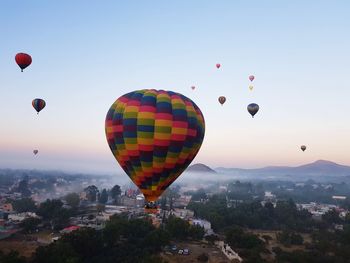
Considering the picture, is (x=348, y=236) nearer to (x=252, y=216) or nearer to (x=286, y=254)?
(x=286, y=254)

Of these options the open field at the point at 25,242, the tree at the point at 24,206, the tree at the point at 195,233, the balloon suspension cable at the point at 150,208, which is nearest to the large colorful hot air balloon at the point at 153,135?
the balloon suspension cable at the point at 150,208

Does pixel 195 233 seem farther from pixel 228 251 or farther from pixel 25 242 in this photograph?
pixel 25 242

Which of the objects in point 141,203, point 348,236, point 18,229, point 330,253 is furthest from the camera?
point 141,203

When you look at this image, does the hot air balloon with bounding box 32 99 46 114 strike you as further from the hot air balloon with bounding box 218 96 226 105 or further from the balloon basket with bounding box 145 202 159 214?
the balloon basket with bounding box 145 202 159 214

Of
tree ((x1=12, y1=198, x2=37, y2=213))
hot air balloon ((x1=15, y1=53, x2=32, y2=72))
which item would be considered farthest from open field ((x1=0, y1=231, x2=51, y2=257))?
tree ((x1=12, y1=198, x2=37, y2=213))

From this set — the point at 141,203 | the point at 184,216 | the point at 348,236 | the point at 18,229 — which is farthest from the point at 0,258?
the point at 141,203

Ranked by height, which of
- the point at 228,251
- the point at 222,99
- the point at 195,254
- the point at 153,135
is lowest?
the point at 195,254

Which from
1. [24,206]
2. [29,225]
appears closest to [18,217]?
Answer: [24,206]
